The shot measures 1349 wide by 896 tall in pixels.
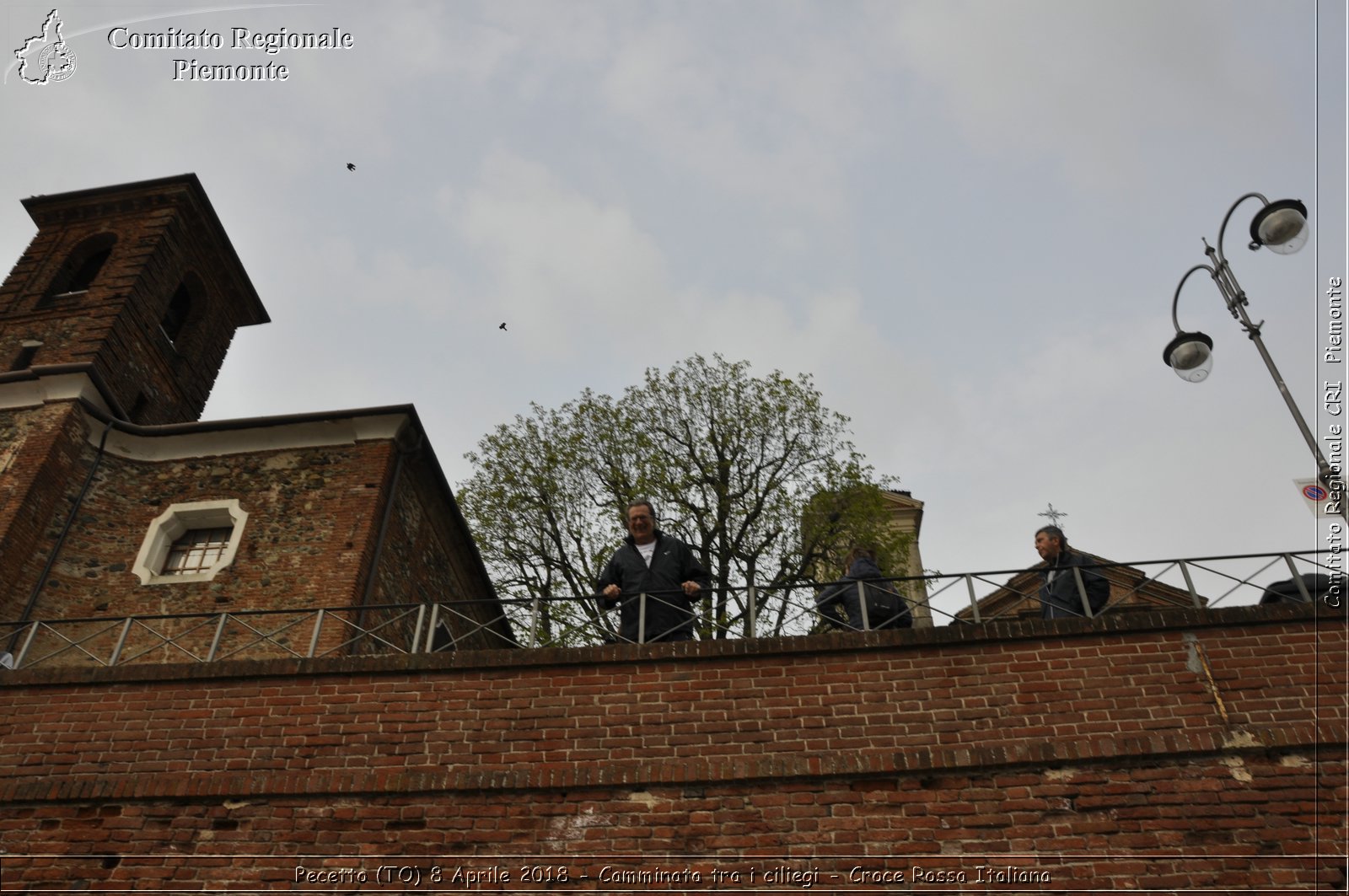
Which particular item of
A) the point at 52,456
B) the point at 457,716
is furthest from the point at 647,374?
the point at 457,716

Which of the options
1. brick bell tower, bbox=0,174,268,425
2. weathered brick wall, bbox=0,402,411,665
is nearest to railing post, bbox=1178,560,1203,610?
weathered brick wall, bbox=0,402,411,665

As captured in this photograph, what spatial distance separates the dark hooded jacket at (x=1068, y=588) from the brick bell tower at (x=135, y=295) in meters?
13.3

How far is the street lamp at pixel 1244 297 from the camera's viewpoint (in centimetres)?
850

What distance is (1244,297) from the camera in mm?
9180

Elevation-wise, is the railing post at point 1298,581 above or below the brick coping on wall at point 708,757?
above

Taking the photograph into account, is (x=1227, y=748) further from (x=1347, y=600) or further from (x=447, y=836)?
(x=447, y=836)

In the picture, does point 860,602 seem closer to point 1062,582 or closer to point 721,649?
point 721,649

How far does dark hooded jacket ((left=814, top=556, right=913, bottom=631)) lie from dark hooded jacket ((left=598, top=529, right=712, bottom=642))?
3.92 ft

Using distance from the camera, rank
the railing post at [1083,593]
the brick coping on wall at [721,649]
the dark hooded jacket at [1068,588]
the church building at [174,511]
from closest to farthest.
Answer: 1. the brick coping on wall at [721,649]
2. the railing post at [1083,593]
3. the dark hooded jacket at [1068,588]
4. the church building at [174,511]

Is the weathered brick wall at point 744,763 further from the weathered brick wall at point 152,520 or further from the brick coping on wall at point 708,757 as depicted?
the weathered brick wall at point 152,520

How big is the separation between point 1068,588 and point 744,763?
3362 millimetres

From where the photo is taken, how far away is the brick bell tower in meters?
15.1

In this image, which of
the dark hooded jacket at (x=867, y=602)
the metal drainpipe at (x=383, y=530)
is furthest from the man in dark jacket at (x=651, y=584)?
the metal drainpipe at (x=383, y=530)

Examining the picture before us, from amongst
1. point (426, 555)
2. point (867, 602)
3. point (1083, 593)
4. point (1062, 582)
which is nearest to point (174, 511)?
point (426, 555)
